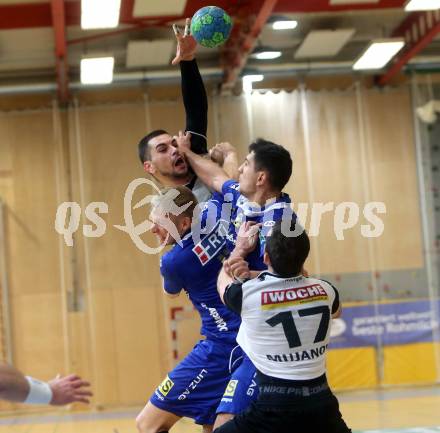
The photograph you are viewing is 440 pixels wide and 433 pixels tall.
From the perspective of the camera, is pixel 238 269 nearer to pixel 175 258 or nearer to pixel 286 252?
pixel 286 252

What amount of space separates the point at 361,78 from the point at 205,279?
10750 mm

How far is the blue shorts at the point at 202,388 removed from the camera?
18.1 ft

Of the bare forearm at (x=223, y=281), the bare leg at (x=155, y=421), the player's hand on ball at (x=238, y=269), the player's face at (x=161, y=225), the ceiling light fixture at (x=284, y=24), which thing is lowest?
the bare leg at (x=155, y=421)

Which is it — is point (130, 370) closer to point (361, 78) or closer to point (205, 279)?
point (361, 78)

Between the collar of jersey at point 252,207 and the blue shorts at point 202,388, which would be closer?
the collar of jersey at point 252,207

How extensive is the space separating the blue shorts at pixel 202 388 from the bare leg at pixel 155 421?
0.04 m

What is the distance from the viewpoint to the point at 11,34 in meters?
13.1

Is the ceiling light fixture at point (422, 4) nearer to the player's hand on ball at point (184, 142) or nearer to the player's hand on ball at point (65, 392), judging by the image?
the player's hand on ball at point (184, 142)

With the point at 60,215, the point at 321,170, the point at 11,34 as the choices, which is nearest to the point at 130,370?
the point at 60,215

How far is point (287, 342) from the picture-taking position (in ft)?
14.8

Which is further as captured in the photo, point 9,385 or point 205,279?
point 205,279

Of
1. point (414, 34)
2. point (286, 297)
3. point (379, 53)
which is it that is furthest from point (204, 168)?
point (414, 34)

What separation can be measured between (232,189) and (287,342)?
1260 mm

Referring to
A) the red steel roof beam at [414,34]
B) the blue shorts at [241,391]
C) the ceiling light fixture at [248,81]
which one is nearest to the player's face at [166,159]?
the blue shorts at [241,391]
